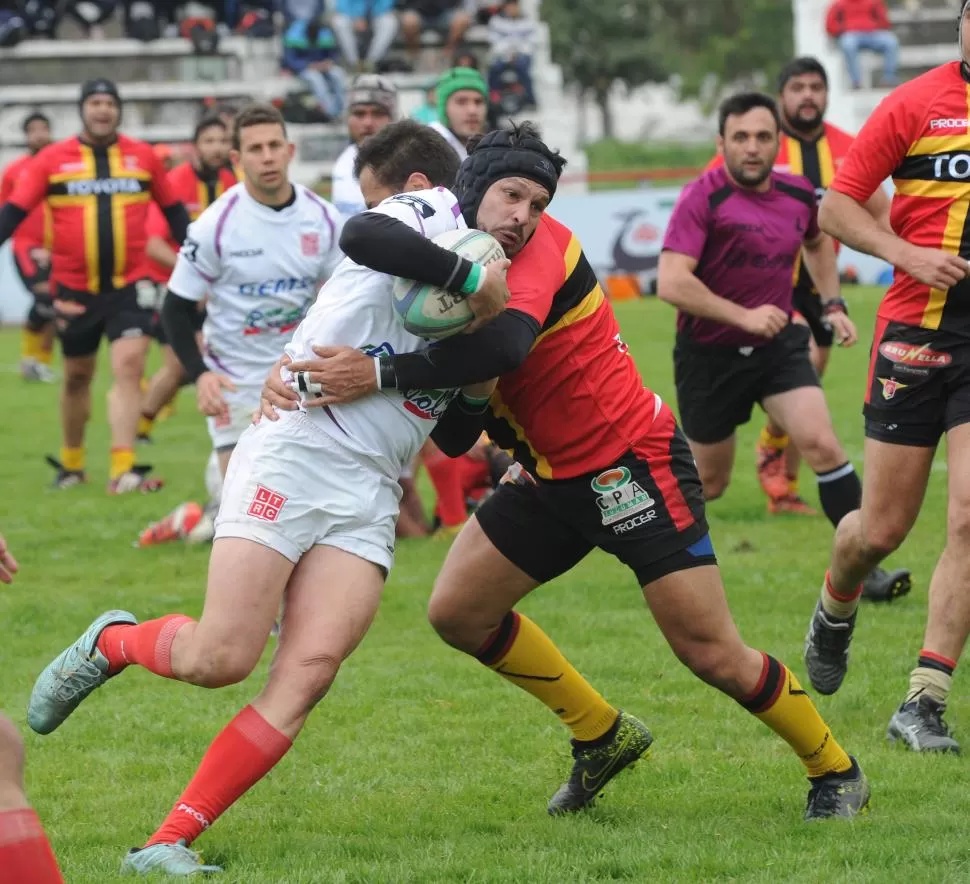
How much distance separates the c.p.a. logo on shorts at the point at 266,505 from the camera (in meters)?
4.32

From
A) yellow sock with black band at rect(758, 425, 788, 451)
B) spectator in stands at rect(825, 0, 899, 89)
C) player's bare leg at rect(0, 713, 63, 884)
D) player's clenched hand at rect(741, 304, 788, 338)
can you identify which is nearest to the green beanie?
yellow sock with black band at rect(758, 425, 788, 451)

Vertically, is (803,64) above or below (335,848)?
above

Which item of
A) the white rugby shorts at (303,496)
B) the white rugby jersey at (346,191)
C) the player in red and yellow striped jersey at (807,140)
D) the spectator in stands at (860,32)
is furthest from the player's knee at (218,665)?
the spectator in stands at (860,32)

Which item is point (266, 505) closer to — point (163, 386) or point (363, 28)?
point (163, 386)

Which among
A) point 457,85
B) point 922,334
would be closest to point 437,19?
point 457,85

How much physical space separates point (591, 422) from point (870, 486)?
4.68 feet

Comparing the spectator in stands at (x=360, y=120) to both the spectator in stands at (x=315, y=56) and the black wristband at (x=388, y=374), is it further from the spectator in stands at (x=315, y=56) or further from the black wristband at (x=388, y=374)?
the spectator in stands at (x=315, y=56)

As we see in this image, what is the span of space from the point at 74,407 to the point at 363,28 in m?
18.5

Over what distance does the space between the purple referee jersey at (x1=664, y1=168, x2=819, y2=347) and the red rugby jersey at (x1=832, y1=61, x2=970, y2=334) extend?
7.29 ft

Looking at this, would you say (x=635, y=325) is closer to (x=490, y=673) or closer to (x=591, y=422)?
(x=490, y=673)

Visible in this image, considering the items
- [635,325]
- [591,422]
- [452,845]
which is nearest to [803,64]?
[591,422]

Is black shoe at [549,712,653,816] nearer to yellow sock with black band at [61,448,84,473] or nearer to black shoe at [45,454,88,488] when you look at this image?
black shoe at [45,454,88,488]

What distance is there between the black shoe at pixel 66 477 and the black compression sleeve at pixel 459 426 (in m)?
7.56

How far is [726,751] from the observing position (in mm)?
5461
